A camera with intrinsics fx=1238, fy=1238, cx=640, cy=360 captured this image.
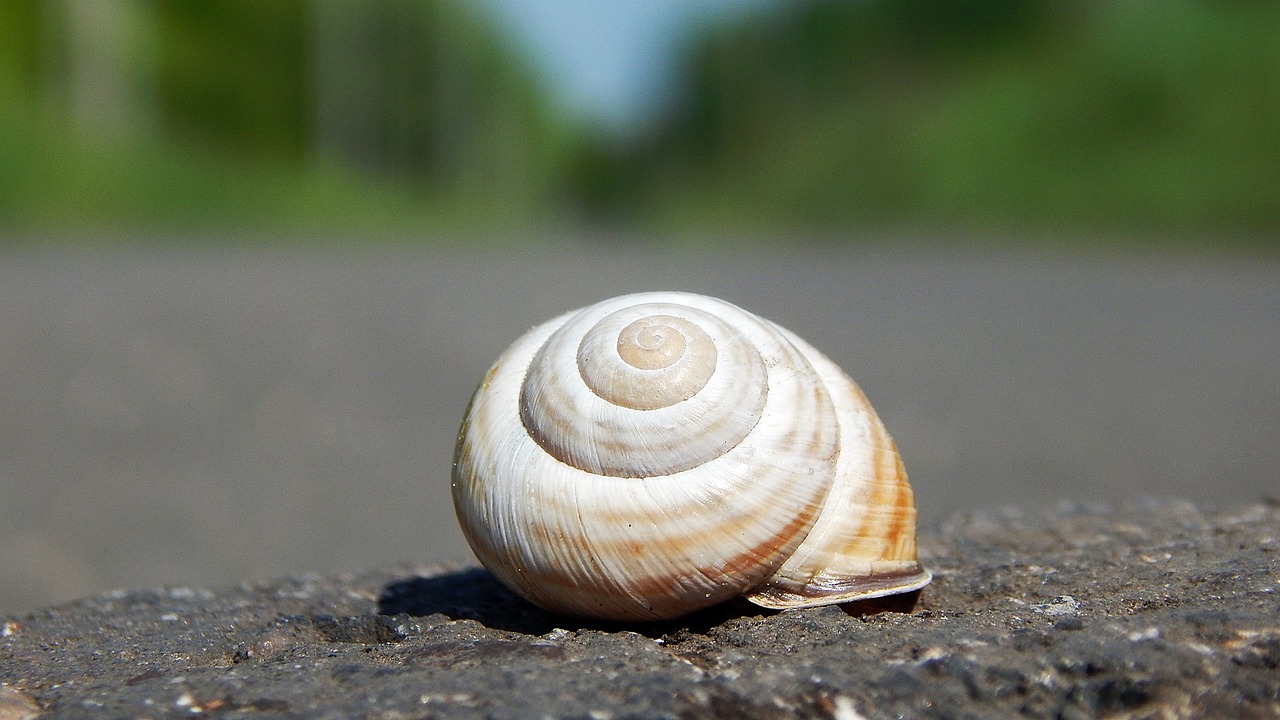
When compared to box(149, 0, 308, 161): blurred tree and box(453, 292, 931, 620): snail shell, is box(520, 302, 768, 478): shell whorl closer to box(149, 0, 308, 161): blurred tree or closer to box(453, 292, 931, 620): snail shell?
box(453, 292, 931, 620): snail shell

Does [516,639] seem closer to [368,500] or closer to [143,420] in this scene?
[368,500]

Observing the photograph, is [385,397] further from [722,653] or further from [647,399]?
[722,653]

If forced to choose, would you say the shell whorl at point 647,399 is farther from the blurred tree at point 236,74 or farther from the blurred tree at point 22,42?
the blurred tree at point 236,74

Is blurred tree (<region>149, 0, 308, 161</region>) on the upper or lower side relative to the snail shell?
upper

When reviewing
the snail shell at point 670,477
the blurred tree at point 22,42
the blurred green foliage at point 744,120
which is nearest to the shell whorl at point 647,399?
the snail shell at point 670,477

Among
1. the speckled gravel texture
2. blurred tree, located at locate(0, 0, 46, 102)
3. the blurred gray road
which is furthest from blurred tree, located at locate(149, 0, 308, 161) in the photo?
the speckled gravel texture

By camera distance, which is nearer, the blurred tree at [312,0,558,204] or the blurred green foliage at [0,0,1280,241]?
the blurred green foliage at [0,0,1280,241]
